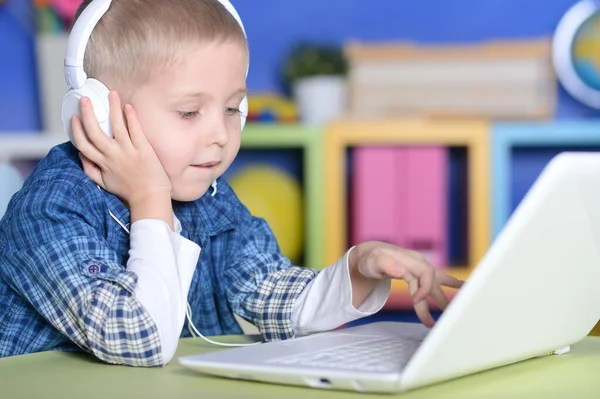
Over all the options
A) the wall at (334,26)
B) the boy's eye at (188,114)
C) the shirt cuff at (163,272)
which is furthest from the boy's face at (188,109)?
the wall at (334,26)

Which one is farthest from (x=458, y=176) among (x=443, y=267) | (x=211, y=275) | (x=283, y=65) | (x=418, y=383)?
(x=418, y=383)

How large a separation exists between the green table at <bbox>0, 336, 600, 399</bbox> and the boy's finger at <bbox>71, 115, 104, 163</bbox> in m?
0.23

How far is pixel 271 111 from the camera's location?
2.89m

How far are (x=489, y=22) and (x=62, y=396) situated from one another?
2418 millimetres

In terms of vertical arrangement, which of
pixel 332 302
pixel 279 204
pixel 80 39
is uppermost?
pixel 80 39

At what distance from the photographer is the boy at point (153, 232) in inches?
40.3

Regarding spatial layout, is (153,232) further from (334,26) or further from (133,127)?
(334,26)

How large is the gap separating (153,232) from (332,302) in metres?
0.26

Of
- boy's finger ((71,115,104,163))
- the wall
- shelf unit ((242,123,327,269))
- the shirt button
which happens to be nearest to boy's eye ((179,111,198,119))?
boy's finger ((71,115,104,163))

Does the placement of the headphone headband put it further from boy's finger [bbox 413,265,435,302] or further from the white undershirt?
boy's finger [bbox 413,265,435,302]

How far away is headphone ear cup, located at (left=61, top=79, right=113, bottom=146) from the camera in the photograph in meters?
1.15

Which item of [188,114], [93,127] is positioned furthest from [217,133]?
[93,127]

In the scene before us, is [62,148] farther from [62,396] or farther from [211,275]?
[62,396]

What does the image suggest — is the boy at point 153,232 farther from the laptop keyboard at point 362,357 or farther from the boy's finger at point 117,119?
the laptop keyboard at point 362,357
